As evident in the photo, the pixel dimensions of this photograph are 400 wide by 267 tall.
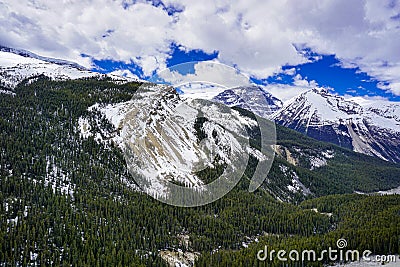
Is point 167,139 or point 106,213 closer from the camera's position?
point 106,213

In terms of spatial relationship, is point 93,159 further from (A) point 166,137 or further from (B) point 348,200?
(B) point 348,200

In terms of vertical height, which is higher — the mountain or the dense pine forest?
the mountain

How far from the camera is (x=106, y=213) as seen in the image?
71.2 metres

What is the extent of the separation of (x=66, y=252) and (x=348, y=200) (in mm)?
100723

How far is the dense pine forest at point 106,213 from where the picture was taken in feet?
191

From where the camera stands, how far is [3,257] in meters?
50.4

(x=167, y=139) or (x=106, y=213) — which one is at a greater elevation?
(x=167, y=139)

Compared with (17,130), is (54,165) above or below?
below

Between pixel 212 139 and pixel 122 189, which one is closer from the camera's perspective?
pixel 122 189

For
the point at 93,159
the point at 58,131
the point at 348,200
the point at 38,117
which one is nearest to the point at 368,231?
the point at 348,200

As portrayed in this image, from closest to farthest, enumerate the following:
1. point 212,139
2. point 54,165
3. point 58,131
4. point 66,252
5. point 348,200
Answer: point 66,252 < point 54,165 < point 58,131 < point 348,200 < point 212,139

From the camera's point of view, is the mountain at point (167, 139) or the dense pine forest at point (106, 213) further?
the mountain at point (167, 139)

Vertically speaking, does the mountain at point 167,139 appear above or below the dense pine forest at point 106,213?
above

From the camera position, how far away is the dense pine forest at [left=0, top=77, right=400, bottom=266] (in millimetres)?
58312
